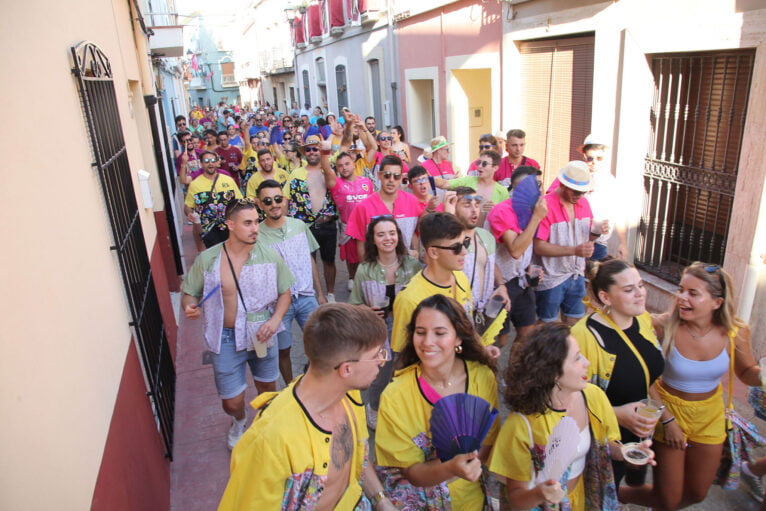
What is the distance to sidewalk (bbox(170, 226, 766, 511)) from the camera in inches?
144

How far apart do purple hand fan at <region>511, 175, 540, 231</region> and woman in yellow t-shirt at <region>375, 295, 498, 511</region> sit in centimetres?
216

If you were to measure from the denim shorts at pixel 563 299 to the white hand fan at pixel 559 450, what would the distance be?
8.59 feet

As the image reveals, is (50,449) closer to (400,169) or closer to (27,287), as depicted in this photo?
(27,287)

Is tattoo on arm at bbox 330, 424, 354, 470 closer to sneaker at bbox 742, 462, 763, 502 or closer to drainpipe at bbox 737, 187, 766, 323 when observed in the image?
sneaker at bbox 742, 462, 763, 502

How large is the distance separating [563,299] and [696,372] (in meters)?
1.93

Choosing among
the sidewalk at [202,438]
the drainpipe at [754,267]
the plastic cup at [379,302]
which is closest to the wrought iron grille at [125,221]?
the sidewalk at [202,438]

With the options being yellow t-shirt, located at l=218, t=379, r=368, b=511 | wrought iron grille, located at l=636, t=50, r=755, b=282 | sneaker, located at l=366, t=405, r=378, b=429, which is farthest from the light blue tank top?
wrought iron grille, located at l=636, t=50, r=755, b=282

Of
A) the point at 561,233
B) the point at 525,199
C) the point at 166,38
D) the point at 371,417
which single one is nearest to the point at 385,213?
the point at 525,199

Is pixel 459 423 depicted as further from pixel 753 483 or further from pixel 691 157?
pixel 691 157

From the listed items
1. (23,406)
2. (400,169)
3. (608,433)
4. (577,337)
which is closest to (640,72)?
(400,169)

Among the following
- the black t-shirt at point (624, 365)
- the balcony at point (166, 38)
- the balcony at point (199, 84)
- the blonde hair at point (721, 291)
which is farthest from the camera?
the balcony at point (199, 84)

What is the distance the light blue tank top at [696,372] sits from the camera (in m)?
3.06

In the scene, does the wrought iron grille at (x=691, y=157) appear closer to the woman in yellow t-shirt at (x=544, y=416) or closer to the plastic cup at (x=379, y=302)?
the plastic cup at (x=379, y=302)

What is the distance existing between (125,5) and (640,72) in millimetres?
6775
